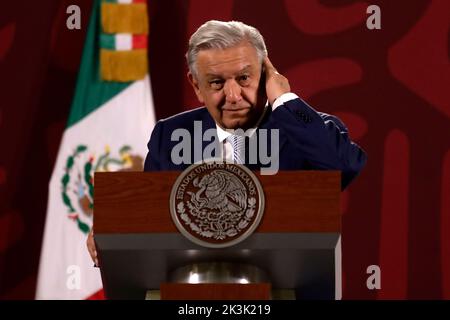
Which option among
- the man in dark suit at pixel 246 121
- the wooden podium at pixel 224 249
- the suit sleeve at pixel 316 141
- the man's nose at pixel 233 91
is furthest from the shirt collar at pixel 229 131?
the wooden podium at pixel 224 249

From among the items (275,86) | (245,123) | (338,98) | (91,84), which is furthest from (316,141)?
(91,84)

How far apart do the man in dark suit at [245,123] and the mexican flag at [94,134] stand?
2.29 m

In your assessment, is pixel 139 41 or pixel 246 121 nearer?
pixel 246 121

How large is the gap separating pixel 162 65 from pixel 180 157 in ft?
8.60

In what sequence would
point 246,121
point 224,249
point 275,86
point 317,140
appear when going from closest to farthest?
point 224,249, point 317,140, point 275,86, point 246,121

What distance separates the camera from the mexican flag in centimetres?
505

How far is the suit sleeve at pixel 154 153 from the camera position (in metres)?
2.69

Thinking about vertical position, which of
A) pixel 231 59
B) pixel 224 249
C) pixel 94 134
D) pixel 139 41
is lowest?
pixel 224 249

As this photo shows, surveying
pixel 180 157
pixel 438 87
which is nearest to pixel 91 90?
pixel 438 87

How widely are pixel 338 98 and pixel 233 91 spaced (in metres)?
2.67

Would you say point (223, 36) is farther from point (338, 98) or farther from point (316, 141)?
point (338, 98)

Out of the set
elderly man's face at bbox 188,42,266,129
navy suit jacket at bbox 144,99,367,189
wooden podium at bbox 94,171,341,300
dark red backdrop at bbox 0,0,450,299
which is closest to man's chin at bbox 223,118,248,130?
elderly man's face at bbox 188,42,266,129

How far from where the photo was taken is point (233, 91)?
2.60 meters

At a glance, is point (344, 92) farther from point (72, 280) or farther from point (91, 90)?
point (72, 280)
